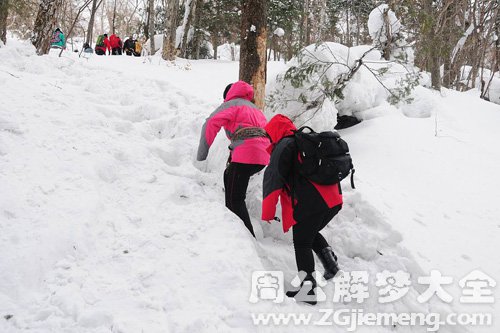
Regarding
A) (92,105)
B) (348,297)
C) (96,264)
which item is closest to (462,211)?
(348,297)

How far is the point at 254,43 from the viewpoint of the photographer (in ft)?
15.1

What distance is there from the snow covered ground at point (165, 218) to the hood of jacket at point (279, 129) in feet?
3.17

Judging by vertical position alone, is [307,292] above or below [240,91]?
below

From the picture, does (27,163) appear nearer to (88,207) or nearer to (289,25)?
(88,207)

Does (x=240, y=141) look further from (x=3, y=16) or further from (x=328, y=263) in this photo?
(x=3, y=16)

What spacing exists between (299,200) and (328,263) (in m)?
0.79

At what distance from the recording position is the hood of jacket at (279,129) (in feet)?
10.2

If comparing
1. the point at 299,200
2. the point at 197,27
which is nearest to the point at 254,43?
the point at 299,200

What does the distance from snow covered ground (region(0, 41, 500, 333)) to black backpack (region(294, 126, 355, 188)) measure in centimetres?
95

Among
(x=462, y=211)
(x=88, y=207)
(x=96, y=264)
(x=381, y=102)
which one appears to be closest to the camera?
(x=96, y=264)

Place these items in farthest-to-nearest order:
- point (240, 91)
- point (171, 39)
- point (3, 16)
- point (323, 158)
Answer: point (171, 39)
point (3, 16)
point (240, 91)
point (323, 158)

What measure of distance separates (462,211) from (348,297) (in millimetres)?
2228

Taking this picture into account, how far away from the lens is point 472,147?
6.27 metres

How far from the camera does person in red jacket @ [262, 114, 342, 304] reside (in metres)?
2.84
